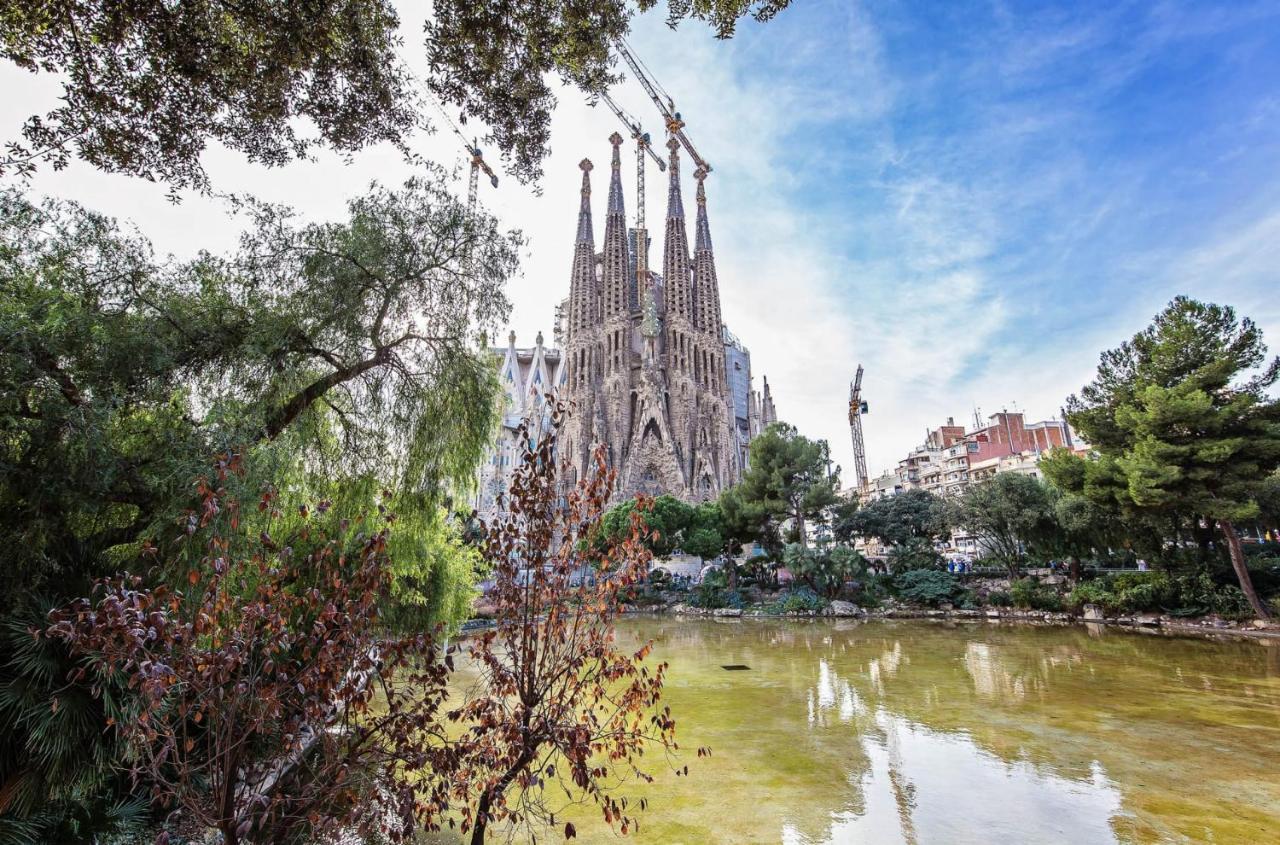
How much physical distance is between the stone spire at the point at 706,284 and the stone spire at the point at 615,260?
593 cm

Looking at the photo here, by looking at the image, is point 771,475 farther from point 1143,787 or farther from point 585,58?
Result: point 585,58

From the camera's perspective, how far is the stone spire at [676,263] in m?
44.1

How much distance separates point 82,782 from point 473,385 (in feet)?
13.5

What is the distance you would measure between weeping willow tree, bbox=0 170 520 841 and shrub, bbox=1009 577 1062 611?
751 inches

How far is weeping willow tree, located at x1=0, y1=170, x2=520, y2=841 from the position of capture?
342 centimetres

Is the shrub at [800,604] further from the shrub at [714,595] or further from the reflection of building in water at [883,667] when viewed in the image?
the reflection of building in water at [883,667]

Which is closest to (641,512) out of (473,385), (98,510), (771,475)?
(473,385)

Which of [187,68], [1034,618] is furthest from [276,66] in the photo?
[1034,618]

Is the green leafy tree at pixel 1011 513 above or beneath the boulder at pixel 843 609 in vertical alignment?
above

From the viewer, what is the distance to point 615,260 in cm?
4419

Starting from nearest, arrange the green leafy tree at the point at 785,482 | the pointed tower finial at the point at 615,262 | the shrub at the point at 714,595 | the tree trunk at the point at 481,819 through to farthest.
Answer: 1. the tree trunk at the point at 481,819
2. the shrub at the point at 714,595
3. the green leafy tree at the point at 785,482
4. the pointed tower finial at the point at 615,262

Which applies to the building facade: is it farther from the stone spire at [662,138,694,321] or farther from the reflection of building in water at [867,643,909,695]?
the reflection of building in water at [867,643,909,695]

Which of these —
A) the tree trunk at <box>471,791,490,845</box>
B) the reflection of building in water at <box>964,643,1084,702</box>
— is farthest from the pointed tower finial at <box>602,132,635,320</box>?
the tree trunk at <box>471,791,490,845</box>

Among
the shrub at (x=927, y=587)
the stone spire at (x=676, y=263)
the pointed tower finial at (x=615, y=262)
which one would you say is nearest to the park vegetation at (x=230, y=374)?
the shrub at (x=927, y=587)
